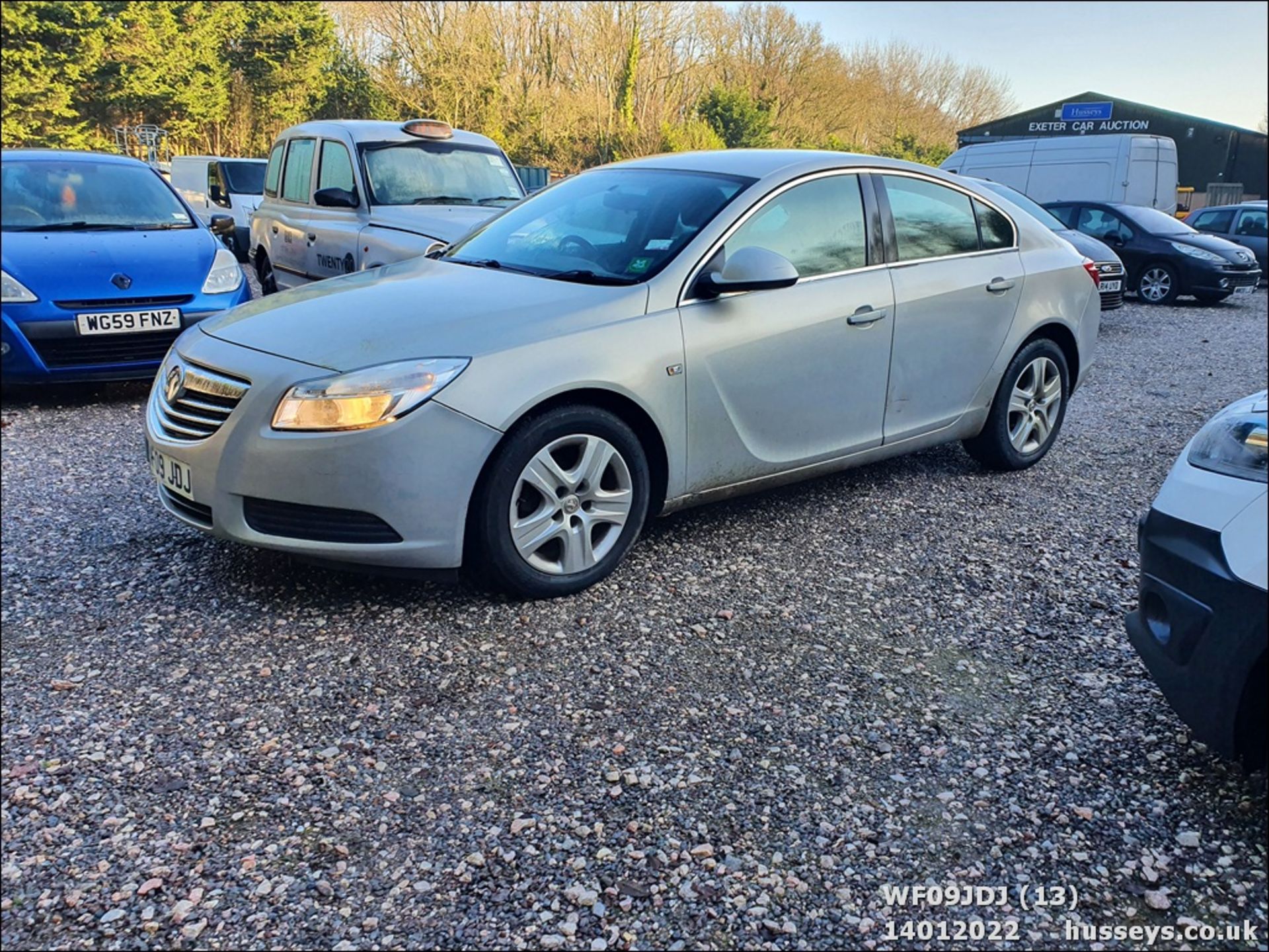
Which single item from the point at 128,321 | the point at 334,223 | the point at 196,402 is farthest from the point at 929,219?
the point at 334,223

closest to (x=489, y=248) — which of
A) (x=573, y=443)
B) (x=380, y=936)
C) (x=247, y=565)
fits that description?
(x=573, y=443)

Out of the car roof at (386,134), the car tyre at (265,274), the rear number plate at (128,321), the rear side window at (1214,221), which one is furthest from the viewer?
the rear side window at (1214,221)

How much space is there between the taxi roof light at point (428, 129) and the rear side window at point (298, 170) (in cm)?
101

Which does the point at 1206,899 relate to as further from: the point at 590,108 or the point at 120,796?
the point at 590,108

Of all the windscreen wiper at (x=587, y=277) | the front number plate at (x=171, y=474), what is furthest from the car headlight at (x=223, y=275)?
the windscreen wiper at (x=587, y=277)

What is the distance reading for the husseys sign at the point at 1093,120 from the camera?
9.75ft

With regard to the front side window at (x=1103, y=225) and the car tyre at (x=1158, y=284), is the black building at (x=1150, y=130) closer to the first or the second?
the car tyre at (x=1158, y=284)

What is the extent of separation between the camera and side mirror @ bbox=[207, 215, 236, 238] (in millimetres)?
6464

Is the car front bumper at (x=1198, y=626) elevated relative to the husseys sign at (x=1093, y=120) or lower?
lower

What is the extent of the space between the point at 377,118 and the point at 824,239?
3.74 m

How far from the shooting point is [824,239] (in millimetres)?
3936

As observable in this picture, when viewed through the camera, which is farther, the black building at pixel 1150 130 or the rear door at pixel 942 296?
the rear door at pixel 942 296

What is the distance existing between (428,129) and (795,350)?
4467mm

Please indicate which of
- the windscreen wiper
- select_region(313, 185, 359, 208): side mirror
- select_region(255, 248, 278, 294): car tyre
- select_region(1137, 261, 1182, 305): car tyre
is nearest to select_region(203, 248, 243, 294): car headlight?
select_region(313, 185, 359, 208): side mirror
